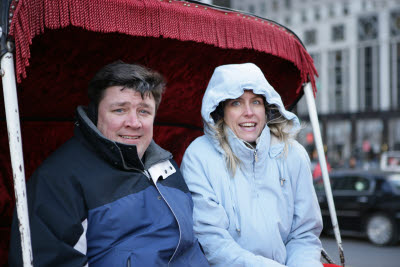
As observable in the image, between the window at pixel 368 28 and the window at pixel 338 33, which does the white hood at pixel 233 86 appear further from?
the window at pixel 338 33

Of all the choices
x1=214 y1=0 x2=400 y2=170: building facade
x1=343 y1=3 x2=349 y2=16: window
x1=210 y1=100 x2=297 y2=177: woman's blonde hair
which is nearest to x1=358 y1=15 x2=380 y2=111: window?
x1=214 y1=0 x2=400 y2=170: building facade

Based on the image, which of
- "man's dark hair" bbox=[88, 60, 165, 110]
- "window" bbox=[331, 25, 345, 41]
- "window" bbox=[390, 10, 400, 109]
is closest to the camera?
"man's dark hair" bbox=[88, 60, 165, 110]

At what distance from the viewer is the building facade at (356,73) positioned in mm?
46719

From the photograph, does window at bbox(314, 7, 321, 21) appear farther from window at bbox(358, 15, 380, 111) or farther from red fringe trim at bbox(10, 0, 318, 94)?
red fringe trim at bbox(10, 0, 318, 94)

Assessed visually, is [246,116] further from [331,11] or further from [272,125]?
[331,11]

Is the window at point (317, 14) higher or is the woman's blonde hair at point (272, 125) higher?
the window at point (317, 14)

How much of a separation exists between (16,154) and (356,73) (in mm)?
51051

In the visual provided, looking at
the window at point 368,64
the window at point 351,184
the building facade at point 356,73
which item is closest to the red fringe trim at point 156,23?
the window at point 351,184

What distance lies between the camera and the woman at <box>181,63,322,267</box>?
2590 mm

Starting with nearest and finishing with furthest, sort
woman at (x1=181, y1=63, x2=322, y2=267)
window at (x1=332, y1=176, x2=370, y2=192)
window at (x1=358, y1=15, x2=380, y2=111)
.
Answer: woman at (x1=181, y1=63, x2=322, y2=267), window at (x1=332, y1=176, x2=370, y2=192), window at (x1=358, y1=15, x2=380, y2=111)

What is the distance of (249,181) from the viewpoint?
2.70 m

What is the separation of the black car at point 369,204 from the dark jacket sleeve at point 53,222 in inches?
344

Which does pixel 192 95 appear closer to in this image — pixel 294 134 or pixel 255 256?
pixel 294 134

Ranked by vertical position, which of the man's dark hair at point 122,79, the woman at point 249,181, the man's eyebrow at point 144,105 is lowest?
the woman at point 249,181
